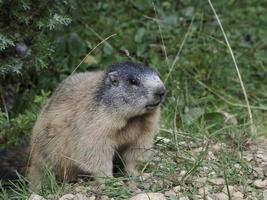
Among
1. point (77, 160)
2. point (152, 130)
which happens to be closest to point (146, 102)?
point (152, 130)

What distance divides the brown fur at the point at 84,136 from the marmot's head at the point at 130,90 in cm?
7

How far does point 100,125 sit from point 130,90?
34 cm

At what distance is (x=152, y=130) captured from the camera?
17.0 ft

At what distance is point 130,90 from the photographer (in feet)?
16.4

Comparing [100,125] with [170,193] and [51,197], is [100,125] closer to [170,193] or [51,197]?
[51,197]

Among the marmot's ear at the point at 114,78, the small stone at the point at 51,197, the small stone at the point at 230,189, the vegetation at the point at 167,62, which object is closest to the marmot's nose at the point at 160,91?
the marmot's ear at the point at 114,78

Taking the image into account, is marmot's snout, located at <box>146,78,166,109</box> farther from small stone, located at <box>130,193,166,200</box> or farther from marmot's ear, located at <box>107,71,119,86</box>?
small stone, located at <box>130,193,166,200</box>

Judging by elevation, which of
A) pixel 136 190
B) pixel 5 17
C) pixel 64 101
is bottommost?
pixel 136 190

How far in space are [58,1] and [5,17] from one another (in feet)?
1.54

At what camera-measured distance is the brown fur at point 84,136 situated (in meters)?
4.97

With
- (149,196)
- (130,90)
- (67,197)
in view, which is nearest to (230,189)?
(149,196)

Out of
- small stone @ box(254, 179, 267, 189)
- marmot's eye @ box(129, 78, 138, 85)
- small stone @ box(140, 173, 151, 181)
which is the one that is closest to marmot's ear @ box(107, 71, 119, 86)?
marmot's eye @ box(129, 78, 138, 85)

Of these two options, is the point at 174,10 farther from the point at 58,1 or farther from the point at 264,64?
the point at 58,1

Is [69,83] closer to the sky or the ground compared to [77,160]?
closer to the sky
